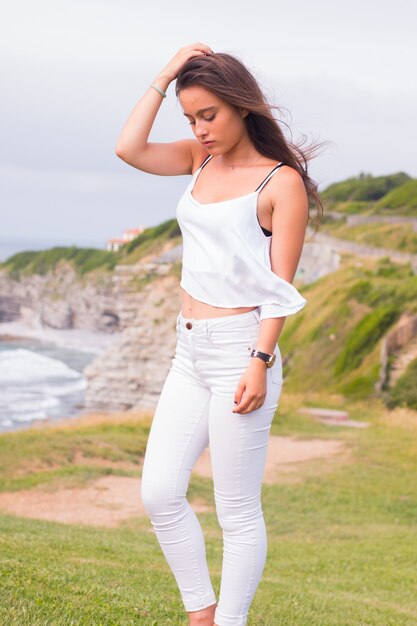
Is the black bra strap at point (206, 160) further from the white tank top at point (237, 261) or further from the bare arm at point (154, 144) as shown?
the white tank top at point (237, 261)

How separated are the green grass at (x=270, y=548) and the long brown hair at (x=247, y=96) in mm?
2183

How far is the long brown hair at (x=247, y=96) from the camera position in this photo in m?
3.64

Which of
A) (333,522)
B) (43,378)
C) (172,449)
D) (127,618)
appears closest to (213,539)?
(333,522)

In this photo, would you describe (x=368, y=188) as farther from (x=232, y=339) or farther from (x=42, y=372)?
(x=232, y=339)

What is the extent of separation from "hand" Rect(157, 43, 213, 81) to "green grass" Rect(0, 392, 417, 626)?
235 centimetres

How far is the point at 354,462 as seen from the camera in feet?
57.0

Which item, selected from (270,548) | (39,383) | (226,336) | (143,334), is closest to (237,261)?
(226,336)

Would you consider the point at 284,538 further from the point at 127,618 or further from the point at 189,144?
the point at 189,144

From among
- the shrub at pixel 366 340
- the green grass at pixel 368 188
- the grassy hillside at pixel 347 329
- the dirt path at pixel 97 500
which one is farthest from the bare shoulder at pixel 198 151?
the green grass at pixel 368 188

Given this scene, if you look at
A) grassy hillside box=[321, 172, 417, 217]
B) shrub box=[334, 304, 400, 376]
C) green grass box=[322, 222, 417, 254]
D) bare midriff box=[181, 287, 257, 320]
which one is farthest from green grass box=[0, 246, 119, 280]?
bare midriff box=[181, 287, 257, 320]

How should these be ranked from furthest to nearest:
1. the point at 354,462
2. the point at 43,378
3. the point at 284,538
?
the point at 43,378
the point at 354,462
the point at 284,538

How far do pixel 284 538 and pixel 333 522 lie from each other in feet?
4.65

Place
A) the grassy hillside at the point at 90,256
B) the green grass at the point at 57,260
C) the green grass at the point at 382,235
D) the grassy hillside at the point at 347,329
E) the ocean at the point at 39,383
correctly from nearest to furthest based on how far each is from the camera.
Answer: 1. the grassy hillside at the point at 347,329
2. the ocean at the point at 39,383
3. the green grass at the point at 382,235
4. the grassy hillside at the point at 90,256
5. the green grass at the point at 57,260

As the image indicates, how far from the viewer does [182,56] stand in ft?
12.5
